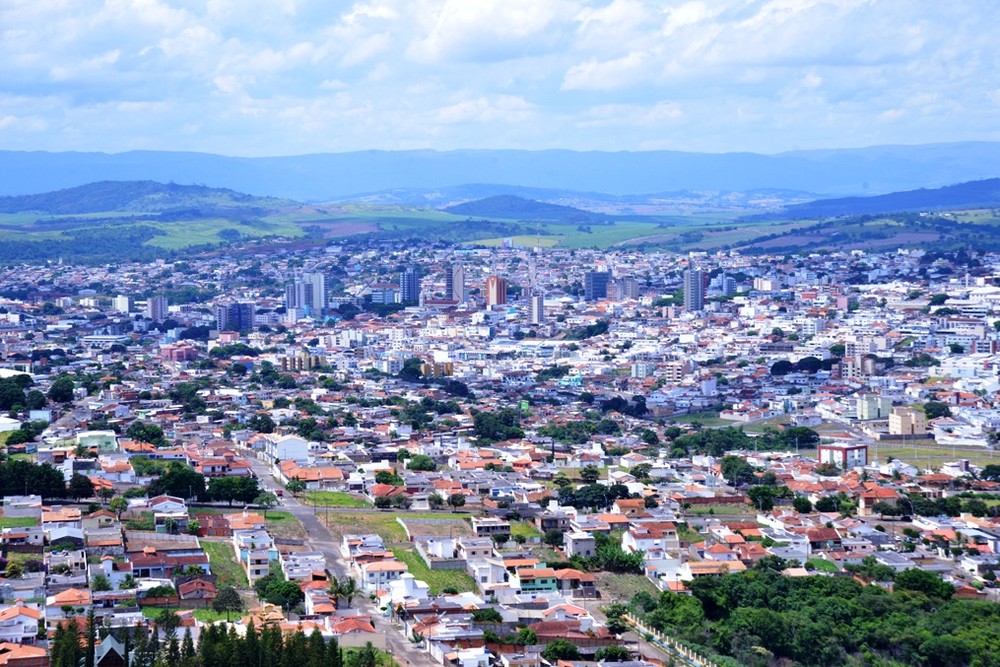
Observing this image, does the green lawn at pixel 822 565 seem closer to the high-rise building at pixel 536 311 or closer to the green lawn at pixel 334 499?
the green lawn at pixel 334 499

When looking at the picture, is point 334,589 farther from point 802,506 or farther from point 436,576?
point 802,506

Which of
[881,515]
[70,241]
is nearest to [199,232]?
[70,241]

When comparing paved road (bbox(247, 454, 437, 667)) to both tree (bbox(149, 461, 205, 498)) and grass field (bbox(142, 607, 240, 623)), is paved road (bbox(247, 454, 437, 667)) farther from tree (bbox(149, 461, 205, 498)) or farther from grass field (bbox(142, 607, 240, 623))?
grass field (bbox(142, 607, 240, 623))

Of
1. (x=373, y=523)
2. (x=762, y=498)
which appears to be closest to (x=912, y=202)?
(x=762, y=498)

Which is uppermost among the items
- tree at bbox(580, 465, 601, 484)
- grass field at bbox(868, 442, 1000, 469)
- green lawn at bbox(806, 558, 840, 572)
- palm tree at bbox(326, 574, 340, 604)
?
palm tree at bbox(326, 574, 340, 604)

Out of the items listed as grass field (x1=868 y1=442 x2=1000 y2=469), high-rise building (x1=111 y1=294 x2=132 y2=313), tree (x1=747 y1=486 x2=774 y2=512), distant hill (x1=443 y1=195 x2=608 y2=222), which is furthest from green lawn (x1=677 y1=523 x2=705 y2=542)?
distant hill (x1=443 y1=195 x2=608 y2=222)

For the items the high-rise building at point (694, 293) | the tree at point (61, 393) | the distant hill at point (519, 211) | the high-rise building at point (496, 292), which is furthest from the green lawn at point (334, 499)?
the distant hill at point (519, 211)

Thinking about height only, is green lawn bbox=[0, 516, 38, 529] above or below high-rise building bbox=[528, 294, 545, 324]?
above
